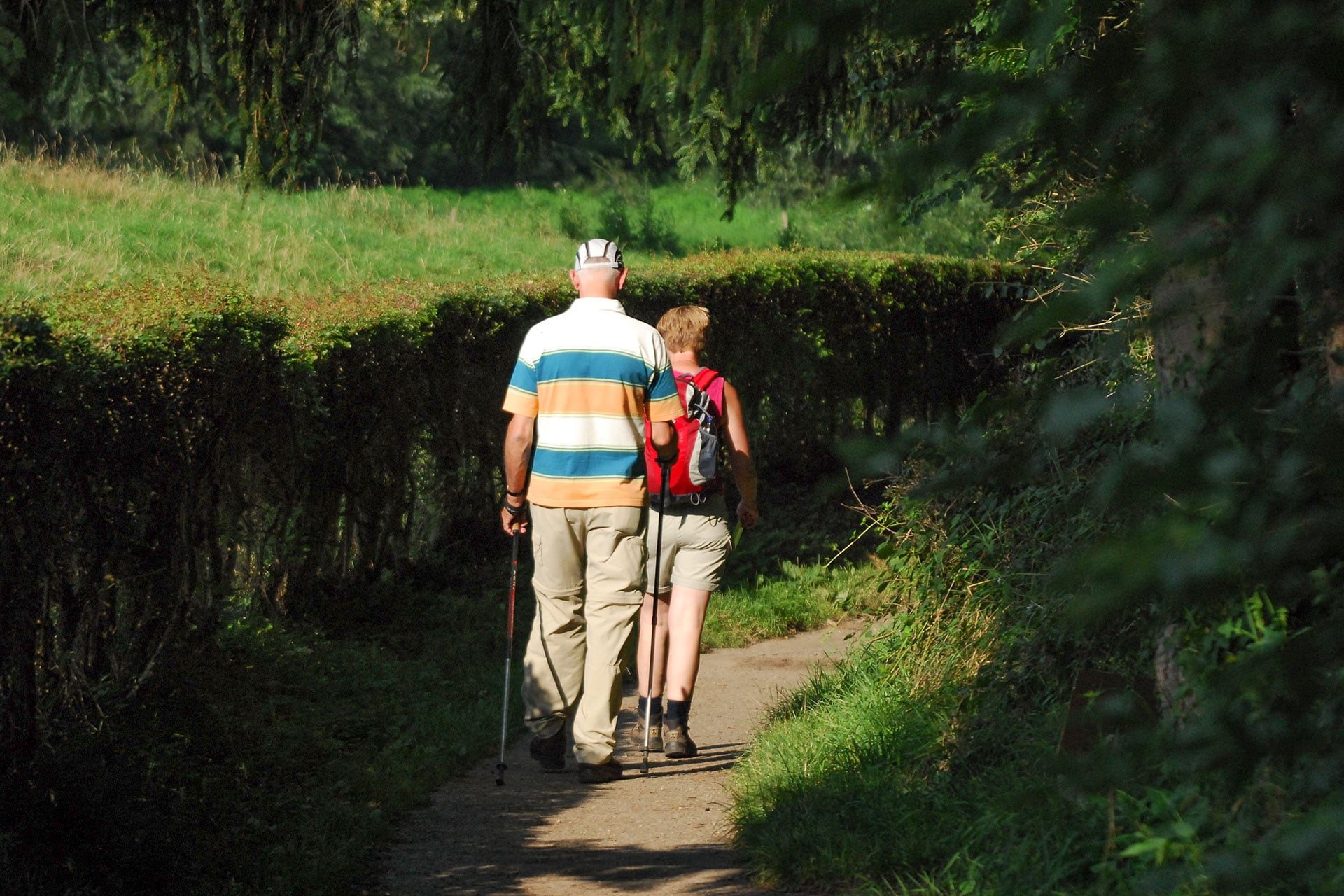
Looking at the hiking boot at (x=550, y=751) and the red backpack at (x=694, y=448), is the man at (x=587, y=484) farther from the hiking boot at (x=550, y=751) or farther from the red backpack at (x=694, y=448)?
the red backpack at (x=694, y=448)

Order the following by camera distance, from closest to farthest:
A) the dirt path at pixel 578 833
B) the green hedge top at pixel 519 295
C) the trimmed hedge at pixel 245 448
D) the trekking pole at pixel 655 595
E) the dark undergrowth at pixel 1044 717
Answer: the dark undergrowth at pixel 1044 717 < the trimmed hedge at pixel 245 448 < the dirt path at pixel 578 833 < the green hedge top at pixel 519 295 < the trekking pole at pixel 655 595

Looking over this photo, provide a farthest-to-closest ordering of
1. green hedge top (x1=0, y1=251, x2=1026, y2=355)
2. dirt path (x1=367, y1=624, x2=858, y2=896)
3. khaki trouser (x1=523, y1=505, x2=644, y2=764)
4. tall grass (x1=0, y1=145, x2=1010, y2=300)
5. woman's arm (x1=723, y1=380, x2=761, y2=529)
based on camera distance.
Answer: tall grass (x1=0, y1=145, x2=1010, y2=300) → woman's arm (x1=723, y1=380, x2=761, y2=529) → khaki trouser (x1=523, y1=505, x2=644, y2=764) → green hedge top (x1=0, y1=251, x2=1026, y2=355) → dirt path (x1=367, y1=624, x2=858, y2=896)

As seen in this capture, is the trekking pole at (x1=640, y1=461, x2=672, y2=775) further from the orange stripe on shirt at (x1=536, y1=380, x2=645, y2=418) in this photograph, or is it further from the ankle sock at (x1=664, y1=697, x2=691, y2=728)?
the orange stripe on shirt at (x1=536, y1=380, x2=645, y2=418)

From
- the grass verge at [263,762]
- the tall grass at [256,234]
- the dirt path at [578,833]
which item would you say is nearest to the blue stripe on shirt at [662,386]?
the dirt path at [578,833]

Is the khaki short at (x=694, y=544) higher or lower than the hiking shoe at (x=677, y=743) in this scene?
higher

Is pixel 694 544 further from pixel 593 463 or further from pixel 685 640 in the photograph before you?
pixel 593 463

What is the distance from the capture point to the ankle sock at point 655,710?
22.3ft

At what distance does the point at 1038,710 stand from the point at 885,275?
10982 mm

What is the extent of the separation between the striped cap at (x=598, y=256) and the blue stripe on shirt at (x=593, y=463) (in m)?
0.78

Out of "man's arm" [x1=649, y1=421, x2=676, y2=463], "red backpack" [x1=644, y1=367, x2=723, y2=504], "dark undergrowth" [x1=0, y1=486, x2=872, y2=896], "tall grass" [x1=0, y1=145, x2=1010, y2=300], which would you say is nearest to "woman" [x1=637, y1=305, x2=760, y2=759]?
"red backpack" [x1=644, y1=367, x2=723, y2=504]

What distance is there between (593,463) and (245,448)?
75.6 inches

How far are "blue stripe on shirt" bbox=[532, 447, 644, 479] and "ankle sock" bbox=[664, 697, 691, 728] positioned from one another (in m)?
1.11

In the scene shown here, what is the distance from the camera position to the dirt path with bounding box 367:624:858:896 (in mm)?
5012

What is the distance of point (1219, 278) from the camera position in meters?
1.78
